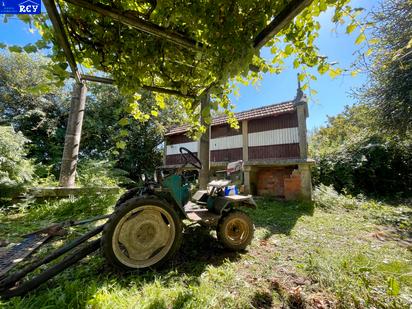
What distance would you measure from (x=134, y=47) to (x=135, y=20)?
378 mm

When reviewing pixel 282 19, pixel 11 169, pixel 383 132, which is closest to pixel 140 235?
pixel 282 19

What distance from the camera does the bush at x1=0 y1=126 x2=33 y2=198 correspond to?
443 centimetres

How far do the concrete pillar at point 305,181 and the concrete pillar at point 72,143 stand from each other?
699 centimetres

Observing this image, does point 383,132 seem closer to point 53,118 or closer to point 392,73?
point 392,73

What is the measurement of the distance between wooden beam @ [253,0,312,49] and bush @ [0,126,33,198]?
560cm

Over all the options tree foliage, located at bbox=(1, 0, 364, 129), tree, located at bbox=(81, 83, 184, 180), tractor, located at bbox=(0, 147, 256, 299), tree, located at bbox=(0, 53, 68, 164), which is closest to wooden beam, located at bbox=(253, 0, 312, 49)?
tree foliage, located at bbox=(1, 0, 364, 129)

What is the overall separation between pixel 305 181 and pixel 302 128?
1.90 meters

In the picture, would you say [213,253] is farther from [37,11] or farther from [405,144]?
[405,144]

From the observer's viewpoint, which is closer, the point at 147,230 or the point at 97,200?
the point at 147,230

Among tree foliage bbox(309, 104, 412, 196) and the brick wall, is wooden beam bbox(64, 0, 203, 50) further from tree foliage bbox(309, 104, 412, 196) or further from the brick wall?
tree foliage bbox(309, 104, 412, 196)

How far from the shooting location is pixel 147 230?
2357mm

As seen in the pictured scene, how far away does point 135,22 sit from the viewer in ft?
4.91

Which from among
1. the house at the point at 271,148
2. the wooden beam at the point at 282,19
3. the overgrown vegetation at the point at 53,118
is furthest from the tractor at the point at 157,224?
the overgrown vegetation at the point at 53,118

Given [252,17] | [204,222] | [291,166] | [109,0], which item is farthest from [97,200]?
[291,166]
